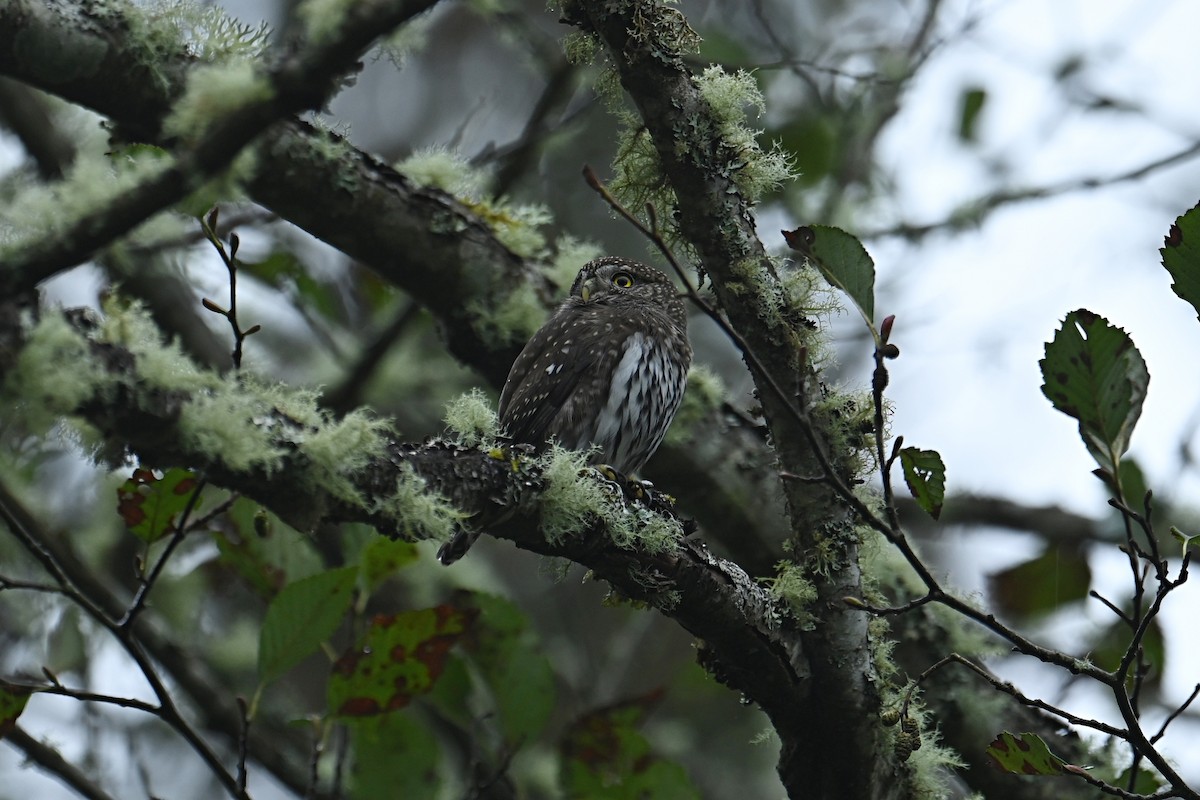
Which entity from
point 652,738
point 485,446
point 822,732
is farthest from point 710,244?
point 652,738

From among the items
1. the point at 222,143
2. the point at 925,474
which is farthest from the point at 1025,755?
the point at 222,143

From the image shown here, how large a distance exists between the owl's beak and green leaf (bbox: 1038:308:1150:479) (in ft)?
7.28

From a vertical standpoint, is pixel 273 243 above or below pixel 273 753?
above

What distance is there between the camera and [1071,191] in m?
5.40

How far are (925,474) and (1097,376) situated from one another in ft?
1.14

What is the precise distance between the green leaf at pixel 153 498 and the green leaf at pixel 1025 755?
1740 millimetres

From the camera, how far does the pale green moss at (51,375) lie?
162cm

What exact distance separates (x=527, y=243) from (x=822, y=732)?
1.99 m

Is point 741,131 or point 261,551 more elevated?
point 741,131

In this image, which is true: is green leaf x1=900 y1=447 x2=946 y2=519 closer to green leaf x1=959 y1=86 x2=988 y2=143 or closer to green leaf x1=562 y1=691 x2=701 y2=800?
green leaf x1=562 y1=691 x2=701 y2=800

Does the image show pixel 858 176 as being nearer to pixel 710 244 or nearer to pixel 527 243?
pixel 527 243

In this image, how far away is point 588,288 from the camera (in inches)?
167

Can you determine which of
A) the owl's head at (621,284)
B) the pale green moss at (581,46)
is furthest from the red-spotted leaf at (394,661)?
the owl's head at (621,284)

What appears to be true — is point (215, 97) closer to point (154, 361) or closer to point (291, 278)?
point (154, 361)
